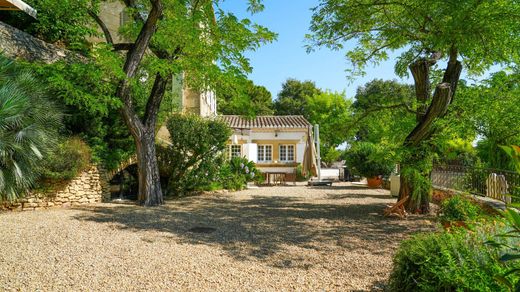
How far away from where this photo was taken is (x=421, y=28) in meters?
9.13

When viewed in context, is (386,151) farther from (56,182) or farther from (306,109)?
(306,109)

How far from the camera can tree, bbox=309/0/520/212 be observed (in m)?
7.12

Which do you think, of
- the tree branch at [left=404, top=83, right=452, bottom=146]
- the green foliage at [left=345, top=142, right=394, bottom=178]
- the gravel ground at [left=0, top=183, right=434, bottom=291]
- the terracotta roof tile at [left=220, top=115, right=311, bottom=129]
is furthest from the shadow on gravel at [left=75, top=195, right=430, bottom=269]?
the terracotta roof tile at [left=220, top=115, right=311, bottom=129]

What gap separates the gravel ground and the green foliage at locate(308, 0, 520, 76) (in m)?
4.08

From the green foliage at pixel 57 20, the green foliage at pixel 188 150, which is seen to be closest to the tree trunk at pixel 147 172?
the green foliage at pixel 188 150

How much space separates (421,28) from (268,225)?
20.3ft

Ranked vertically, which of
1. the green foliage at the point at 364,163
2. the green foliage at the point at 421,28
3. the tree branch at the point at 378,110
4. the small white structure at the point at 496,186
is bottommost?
the small white structure at the point at 496,186

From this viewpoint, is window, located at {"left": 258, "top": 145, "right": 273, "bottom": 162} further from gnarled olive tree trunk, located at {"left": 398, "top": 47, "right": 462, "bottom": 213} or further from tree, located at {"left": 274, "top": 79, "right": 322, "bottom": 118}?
gnarled olive tree trunk, located at {"left": 398, "top": 47, "right": 462, "bottom": 213}

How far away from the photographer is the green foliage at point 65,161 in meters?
9.35

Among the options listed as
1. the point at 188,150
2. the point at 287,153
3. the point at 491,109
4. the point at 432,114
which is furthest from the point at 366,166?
the point at 491,109

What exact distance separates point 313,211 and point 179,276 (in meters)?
6.15

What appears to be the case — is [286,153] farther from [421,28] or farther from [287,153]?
[421,28]

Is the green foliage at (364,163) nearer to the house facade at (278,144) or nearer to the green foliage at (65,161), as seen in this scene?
the house facade at (278,144)

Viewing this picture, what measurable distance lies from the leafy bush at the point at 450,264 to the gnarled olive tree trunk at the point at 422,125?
481 centimetres
